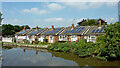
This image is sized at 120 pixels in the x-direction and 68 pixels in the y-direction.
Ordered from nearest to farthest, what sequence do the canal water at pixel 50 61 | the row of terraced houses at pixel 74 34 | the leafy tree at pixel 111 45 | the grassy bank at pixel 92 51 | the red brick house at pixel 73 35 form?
the canal water at pixel 50 61
the leafy tree at pixel 111 45
the grassy bank at pixel 92 51
the row of terraced houses at pixel 74 34
the red brick house at pixel 73 35

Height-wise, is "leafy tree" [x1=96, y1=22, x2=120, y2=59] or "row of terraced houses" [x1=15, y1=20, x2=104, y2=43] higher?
"row of terraced houses" [x1=15, y1=20, x2=104, y2=43]

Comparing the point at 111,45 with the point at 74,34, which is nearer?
the point at 111,45

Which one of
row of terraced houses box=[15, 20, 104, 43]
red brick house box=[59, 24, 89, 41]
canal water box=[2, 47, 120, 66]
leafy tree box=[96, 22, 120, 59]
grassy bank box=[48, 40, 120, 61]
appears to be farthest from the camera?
red brick house box=[59, 24, 89, 41]

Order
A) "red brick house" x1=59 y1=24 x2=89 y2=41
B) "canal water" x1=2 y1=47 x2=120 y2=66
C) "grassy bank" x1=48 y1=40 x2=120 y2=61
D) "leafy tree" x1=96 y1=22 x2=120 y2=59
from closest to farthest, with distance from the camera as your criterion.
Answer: "canal water" x1=2 y1=47 x2=120 y2=66
"leafy tree" x1=96 y1=22 x2=120 y2=59
"grassy bank" x1=48 y1=40 x2=120 y2=61
"red brick house" x1=59 y1=24 x2=89 y2=41

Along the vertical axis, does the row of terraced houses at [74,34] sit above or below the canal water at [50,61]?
above

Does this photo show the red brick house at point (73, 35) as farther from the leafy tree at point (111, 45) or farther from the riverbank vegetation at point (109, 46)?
the leafy tree at point (111, 45)

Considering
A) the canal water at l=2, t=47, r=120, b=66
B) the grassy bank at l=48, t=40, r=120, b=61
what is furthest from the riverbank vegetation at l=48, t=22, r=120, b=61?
the canal water at l=2, t=47, r=120, b=66

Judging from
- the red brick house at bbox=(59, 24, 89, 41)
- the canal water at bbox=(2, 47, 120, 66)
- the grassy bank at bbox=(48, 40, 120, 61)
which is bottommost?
the canal water at bbox=(2, 47, 120, 66)

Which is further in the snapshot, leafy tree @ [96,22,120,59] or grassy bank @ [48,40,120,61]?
grassy bank @ [48,40,120,61]

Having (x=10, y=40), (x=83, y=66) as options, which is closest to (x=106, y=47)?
(x=83, y=66)

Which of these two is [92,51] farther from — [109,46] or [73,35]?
[73,35]

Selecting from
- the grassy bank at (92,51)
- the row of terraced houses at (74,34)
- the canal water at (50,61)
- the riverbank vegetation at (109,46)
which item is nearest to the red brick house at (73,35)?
the row of terraced houses at (74,34)

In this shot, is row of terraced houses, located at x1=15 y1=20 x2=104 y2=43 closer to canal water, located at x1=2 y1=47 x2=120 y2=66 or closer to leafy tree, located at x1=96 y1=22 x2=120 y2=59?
leafy tree, located at x1=96 y1=22 x2=120 y2=59

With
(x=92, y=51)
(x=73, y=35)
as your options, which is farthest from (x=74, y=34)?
(x=92, y=51)
